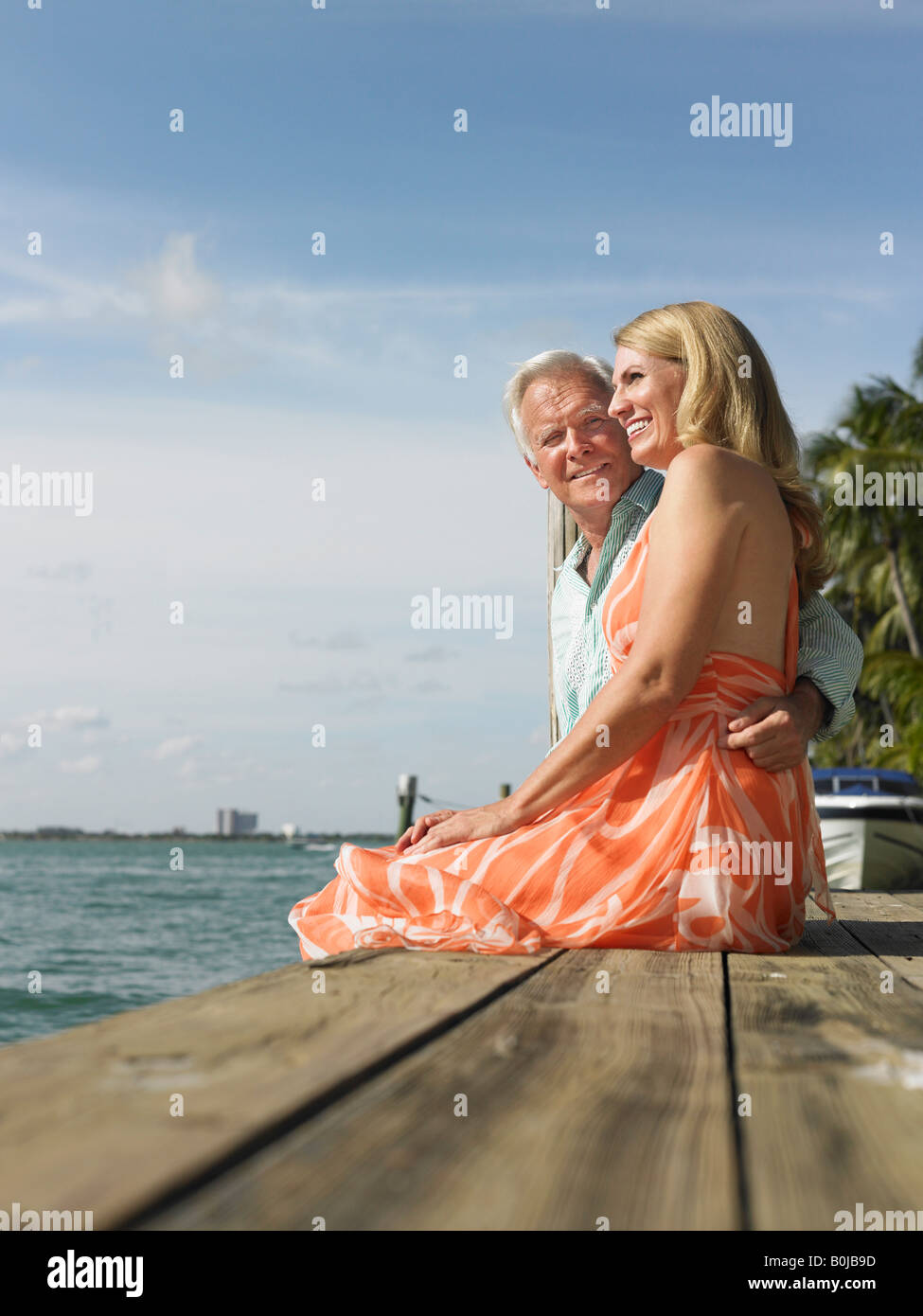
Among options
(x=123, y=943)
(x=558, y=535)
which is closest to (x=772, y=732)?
(x=558, y=535)

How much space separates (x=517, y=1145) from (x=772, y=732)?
1.49 m

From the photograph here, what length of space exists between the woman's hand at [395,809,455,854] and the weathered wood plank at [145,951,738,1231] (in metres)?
1.03

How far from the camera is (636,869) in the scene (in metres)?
2.29

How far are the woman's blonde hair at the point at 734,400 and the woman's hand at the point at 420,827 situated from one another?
3.02ft

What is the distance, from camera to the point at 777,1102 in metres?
1.11

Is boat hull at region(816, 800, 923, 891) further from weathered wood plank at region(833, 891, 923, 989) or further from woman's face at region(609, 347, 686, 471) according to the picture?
woman's face at region(609, 347, 686, 471)

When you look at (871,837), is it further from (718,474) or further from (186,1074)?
(186,1074)

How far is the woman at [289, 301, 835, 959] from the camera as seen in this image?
88.7 inches

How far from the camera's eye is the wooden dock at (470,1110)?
838mm

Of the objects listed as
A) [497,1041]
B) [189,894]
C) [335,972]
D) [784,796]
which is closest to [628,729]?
[784,796]

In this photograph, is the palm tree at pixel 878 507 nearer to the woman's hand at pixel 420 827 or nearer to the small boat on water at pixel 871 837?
the small boat on water at pixel 871 837

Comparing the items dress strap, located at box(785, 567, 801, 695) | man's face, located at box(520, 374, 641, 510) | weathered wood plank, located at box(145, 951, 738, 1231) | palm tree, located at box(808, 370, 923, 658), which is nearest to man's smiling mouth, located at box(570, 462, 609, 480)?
man's face, located at box(520, 374, 641, 510)
